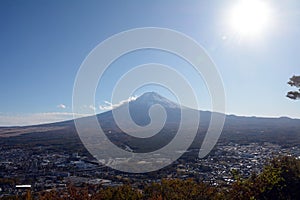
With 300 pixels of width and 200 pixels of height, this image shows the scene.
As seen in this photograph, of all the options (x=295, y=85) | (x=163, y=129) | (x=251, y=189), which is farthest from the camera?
(x=163, y=129)

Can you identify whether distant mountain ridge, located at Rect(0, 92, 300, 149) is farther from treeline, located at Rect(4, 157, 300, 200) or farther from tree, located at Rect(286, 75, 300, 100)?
tree, located at Rect(286, 75, 300, 100)

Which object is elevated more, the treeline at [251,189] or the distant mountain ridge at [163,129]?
the distant mountain ridge at [163,129]

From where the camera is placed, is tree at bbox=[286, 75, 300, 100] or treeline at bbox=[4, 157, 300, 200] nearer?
treeline at bbox=[4, 157, 300, 200]

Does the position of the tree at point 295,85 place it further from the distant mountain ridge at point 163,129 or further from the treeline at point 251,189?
the distant mountain ridge at point 163,129

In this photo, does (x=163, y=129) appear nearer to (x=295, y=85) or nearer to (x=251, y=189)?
(x=295, y=85)

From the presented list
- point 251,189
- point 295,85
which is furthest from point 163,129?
point 251,189

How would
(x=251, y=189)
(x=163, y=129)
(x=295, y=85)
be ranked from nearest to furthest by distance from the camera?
(x=251, y=189), (x=295, y=85), (x=163, y=129)

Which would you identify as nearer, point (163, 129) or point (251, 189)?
point (251, 189)

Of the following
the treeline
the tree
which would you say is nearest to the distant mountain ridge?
the treeline

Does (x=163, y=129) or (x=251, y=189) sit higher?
(x=163, y=129)

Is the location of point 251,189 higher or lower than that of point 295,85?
lower

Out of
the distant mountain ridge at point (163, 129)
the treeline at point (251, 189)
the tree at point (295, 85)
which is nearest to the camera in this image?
the treeline at point (251, 189)

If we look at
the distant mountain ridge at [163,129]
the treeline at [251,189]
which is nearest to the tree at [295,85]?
the treeline at [251,189]
